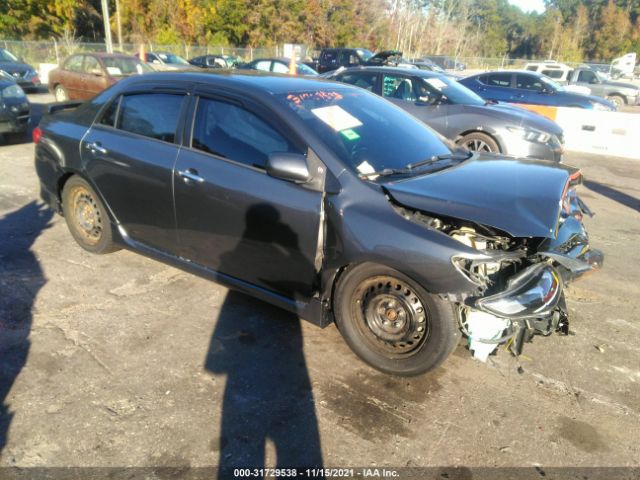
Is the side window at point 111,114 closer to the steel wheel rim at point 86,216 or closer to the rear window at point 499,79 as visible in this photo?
the steel wheel rim at point 86,216

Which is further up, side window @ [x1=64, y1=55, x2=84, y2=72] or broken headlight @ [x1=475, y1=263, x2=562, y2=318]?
side window @ [x1=64, y1=55, x2=84, y2=72]

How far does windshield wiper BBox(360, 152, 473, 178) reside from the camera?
326 cm

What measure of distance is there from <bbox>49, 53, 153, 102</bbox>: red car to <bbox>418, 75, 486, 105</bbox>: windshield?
787cm

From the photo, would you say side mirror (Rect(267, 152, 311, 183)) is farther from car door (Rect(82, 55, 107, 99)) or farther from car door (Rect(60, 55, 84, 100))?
car door (Rect(60, 55, 84, 100))

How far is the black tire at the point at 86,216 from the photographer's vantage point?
177 inches

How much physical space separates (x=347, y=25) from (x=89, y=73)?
142 ft

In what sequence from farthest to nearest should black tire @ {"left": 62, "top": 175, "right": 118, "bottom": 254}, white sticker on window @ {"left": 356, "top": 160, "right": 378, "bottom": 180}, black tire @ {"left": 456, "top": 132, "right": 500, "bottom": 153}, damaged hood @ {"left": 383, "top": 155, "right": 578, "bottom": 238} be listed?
black tire @ {"left": 456, "top": 132, "right": 500, "bottom": 153} → black tire @ {"left": 62, "top": 175, "right": 118, "bottom": 254} → white sticker on window @ {"left": 356, "top": 160, "right": 378, "bottom": 180} → damaged hood @ {"left": 383, "top": 155, "right": 578, "bottom": 238}

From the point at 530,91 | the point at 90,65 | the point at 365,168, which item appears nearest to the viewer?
the point at 365,168

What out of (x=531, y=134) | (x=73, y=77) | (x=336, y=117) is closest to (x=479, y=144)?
(x=531, y=134)

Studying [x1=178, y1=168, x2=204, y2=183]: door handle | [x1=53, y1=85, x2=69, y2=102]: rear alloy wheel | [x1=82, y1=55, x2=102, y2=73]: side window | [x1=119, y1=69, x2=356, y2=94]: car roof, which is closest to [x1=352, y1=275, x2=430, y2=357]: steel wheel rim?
[x1=178, y1=168, x2=204, y2=183]: door handle

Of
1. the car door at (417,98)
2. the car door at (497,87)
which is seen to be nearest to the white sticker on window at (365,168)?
the car door at (417,98)

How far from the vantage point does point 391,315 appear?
3.03m

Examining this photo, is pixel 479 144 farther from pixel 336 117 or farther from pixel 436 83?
pixel 336 117

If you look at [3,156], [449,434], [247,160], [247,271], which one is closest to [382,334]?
[449,434]
